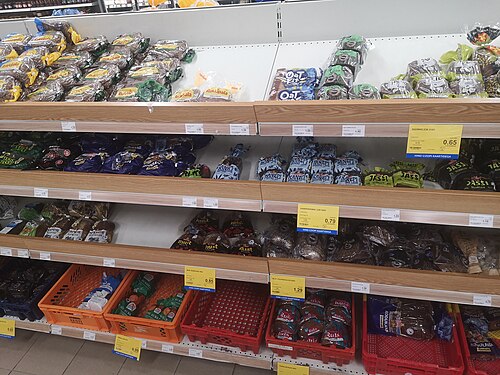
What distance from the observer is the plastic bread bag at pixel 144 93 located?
171cm

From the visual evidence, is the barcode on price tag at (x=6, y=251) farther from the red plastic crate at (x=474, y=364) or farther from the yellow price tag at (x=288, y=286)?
the red plastic crate at (x=474, y=364)

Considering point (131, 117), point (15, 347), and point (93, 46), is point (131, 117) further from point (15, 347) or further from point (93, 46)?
point (15, 347)

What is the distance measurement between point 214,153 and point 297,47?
2.17ft

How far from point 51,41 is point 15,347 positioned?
1.79 m

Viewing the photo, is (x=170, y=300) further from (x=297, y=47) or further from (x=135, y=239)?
(x=297, y=47)

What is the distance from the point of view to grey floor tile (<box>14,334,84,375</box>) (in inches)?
87.7

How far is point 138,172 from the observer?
178cm

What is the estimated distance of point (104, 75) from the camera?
1.91 meters

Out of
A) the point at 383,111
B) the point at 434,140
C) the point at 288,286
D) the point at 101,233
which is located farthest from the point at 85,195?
the point at 434,140

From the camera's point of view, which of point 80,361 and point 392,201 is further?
point 80,361

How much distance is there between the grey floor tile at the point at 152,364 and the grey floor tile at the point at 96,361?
63mm

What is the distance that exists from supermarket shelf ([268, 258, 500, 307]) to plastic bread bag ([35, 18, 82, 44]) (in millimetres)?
1697

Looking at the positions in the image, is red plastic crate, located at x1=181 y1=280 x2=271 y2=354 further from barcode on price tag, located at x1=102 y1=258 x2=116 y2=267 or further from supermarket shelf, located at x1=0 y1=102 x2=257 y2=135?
supermarket shelf, located at x1=0 y1=102 x2=257 y2=135

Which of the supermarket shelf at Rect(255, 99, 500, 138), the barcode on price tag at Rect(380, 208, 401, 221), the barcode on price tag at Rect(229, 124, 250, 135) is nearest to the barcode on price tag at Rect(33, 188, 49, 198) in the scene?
the barcode on price tag at Rect(229, 124, 250, 135)
